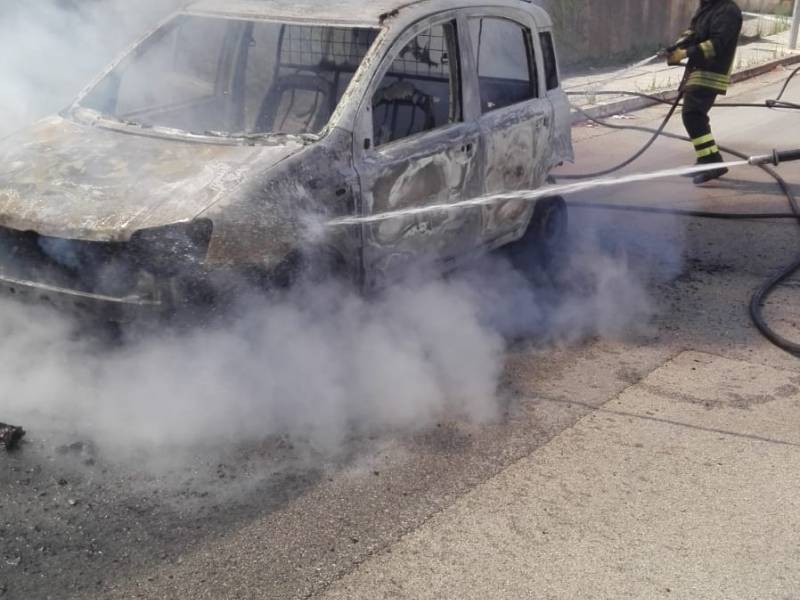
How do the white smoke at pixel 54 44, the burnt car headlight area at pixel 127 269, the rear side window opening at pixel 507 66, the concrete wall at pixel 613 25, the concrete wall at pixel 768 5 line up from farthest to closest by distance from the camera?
the concrete wall at pixel 768 5, the concrete wall at pixel 613 25, the white smoke at pixel 54 44, the rear side window opening at pixel 507 66, the burnt car headlight area at pixel 127 269

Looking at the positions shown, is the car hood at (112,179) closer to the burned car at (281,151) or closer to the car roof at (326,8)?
the burned car at (281,151)

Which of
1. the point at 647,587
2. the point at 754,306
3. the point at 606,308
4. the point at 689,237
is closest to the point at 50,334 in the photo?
the point at 647,587

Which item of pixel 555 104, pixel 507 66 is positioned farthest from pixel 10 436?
pixel 555 104

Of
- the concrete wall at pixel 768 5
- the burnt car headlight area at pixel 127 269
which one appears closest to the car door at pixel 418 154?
the burnt car headlight area at pixel 127 269

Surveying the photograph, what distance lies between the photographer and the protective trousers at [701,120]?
890 cm

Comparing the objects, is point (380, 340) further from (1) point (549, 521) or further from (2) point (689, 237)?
(2) point (689, 237)

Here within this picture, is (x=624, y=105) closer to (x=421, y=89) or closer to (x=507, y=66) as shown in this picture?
(x=507, y=66)

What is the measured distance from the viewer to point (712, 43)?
8633 mm

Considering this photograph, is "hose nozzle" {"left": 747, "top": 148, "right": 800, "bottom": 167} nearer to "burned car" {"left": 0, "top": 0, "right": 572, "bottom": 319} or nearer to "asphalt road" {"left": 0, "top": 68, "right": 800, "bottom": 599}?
"asphalt road" {"left": 0, "top": 68, "right": 800, "bottom": 599}

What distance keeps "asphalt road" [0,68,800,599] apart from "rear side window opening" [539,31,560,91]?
5.47ft

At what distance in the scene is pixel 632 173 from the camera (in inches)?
359

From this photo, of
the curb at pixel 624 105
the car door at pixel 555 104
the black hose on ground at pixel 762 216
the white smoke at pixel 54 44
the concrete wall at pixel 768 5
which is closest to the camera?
the black hose on ground at pixel 762 216

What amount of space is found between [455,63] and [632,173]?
15.0ft

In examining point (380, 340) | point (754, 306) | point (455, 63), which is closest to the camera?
point (380, 340)
